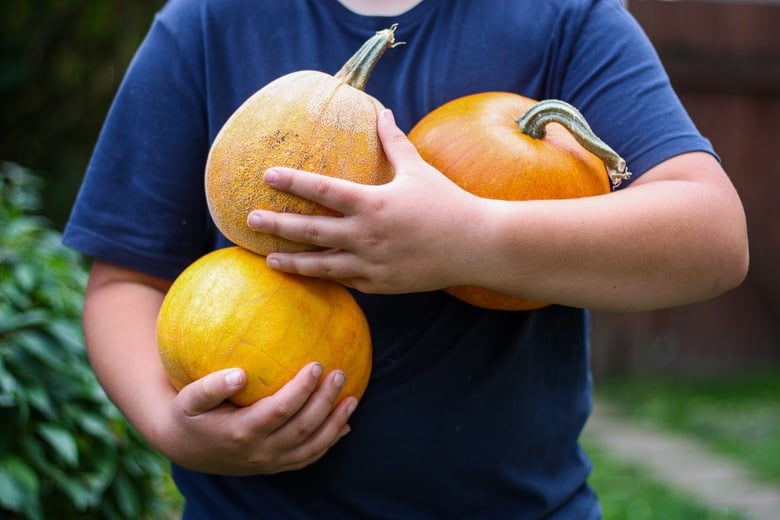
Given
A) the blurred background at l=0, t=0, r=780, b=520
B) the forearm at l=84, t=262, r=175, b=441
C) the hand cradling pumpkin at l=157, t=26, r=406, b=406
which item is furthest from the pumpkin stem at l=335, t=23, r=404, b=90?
the blurred background at l=0, t=0, r=780, b=520

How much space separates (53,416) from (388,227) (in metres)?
1.63

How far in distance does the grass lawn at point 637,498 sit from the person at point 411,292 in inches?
114

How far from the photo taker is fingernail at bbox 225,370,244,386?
1.31 meters

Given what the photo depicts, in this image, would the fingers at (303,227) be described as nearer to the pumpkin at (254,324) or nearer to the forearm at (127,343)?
the pumpkin at (254,324)

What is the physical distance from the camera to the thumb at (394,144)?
1297 millimetres

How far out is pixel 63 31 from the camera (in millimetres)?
5285

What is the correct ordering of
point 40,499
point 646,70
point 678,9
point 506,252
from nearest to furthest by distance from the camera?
1. point 506,252
2. point 646,70
3. point 40,499
4. point 678,9

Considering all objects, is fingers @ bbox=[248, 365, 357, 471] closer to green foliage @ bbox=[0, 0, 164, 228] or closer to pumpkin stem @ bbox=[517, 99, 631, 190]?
pumpkin stem @ bbox=[517, 99, 631, 190]

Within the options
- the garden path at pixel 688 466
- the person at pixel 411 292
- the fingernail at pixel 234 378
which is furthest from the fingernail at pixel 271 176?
the garden path at pixel 688 466

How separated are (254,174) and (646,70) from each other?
674 millimetres

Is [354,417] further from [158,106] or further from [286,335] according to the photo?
[158,106]

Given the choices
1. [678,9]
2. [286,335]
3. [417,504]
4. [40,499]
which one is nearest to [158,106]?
[286,335]

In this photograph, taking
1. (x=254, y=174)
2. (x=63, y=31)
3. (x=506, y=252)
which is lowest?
(x=63, y=31)

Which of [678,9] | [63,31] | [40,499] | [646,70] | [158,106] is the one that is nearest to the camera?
[646,70]
